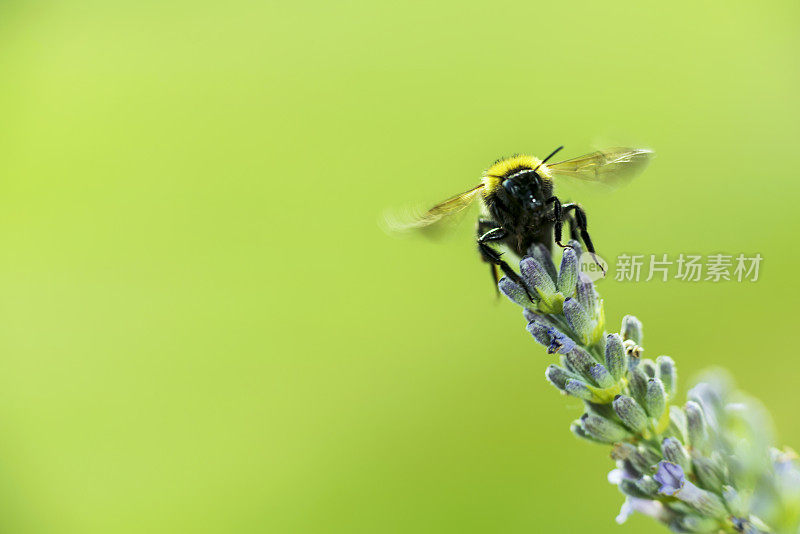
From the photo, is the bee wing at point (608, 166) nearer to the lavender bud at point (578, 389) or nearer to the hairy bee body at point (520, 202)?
the hairy bee body at point (520, 202)

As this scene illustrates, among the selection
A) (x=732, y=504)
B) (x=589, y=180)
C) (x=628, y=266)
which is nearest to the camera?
(x=732, y=504)

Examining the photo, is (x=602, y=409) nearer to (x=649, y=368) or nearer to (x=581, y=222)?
(x=649, y=368)

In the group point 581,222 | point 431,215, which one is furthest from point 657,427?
point 431,215

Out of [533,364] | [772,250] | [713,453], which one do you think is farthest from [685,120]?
[713,453]

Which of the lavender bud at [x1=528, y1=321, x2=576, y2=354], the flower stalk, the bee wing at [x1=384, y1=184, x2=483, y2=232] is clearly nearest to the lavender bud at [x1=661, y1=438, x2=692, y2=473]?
Answer: the flower stalk

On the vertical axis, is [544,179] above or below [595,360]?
above

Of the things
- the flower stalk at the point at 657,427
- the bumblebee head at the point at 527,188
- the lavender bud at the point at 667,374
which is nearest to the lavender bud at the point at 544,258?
the flower stalk at the point at 657,427

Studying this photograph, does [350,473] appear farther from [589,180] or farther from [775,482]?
[775,482]
